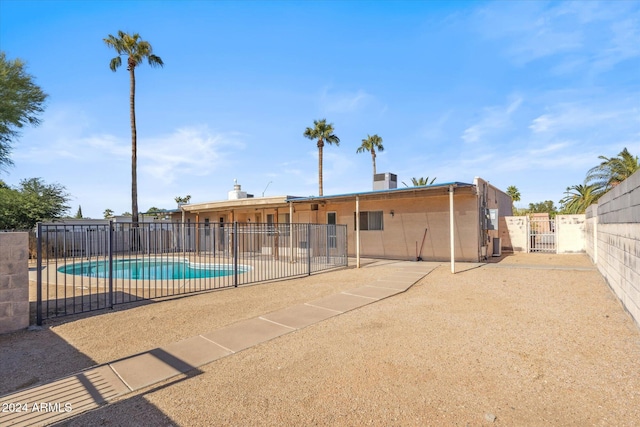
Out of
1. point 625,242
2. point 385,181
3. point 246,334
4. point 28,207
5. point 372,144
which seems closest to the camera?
point 246,334

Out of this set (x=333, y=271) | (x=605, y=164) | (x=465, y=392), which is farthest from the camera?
(x=605, y=164)

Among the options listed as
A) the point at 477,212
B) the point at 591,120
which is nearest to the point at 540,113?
the point at 591,120

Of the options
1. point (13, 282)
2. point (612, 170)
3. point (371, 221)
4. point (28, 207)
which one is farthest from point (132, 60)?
point (612, 170)

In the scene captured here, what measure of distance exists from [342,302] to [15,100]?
1814 cm

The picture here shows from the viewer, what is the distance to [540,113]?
1412 centimetres

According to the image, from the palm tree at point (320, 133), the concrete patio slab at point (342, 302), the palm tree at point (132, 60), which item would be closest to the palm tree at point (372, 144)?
the palm tree at point (320, 133)

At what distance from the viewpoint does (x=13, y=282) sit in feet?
18.0

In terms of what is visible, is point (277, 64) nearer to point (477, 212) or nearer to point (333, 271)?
point (333, 271)

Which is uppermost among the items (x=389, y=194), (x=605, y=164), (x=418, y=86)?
(x=418, y=86)

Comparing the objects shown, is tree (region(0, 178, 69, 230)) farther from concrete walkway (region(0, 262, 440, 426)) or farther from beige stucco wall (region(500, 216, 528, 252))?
beige stucco wall (region(500, 216, 528, 252))

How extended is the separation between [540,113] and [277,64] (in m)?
12.1

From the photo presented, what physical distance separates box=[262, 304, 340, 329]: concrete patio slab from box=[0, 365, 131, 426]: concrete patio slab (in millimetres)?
2775

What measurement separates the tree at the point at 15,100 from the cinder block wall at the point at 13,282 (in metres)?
13.2

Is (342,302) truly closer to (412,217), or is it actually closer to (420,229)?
(420,229)
